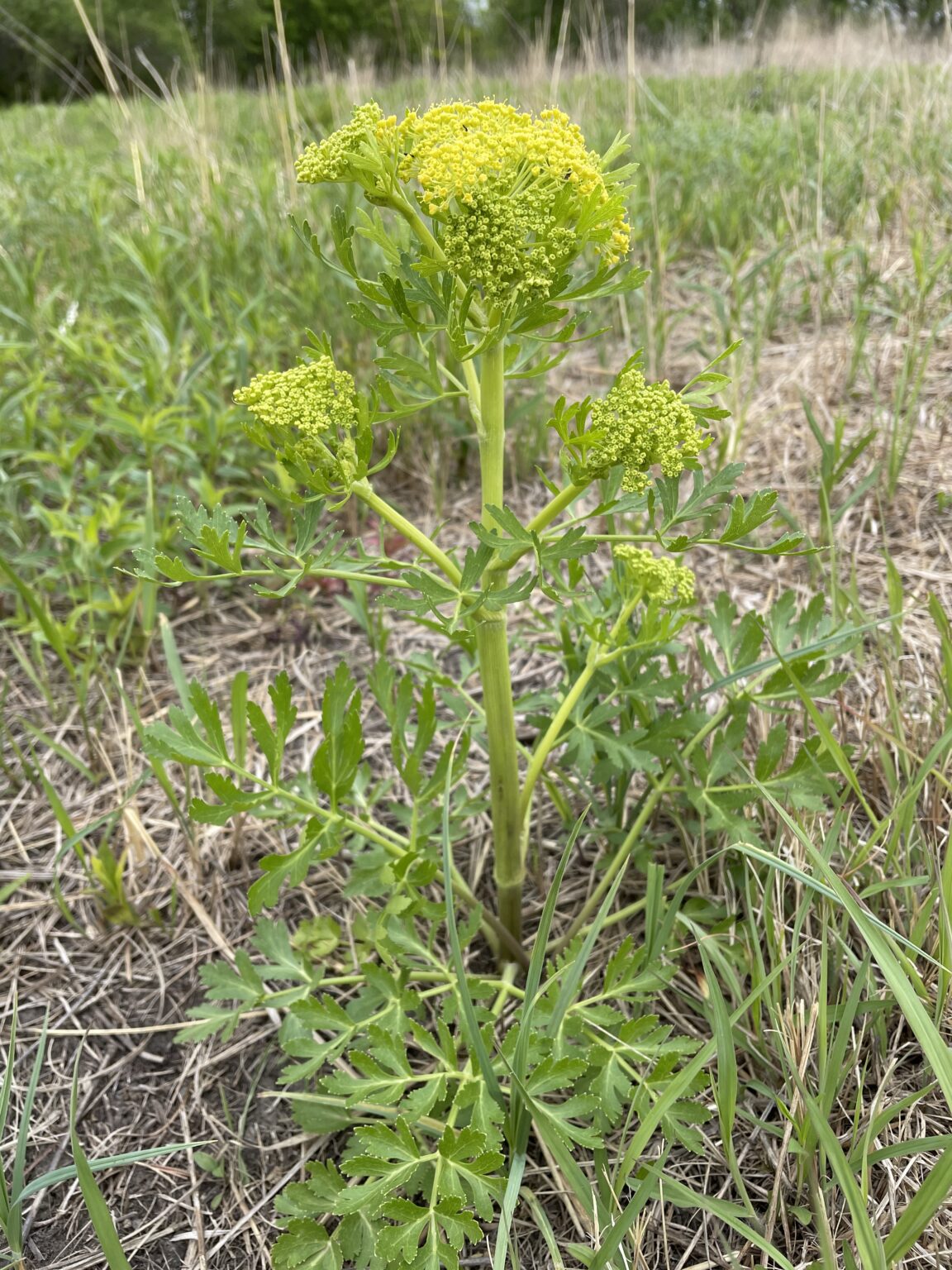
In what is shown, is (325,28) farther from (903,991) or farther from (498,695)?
(903,991)

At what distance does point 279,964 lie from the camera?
1385 millimetres

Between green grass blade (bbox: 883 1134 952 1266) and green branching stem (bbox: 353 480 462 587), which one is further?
green branching stem (bbox: 353 480 462 587)

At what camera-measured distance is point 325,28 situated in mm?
25406

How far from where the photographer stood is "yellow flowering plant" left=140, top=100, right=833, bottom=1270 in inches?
38.1

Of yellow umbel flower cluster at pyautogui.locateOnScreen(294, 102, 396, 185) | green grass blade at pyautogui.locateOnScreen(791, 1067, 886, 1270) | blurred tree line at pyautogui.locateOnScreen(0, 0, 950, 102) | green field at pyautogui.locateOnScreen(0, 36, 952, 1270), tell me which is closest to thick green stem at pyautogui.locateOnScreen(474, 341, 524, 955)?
green field at pyautogui.locateOnScreen(0, 36, 952, 1270)

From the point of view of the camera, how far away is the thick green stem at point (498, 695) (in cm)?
112

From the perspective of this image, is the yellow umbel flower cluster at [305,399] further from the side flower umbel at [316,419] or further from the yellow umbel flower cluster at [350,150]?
the yellow umbel flower cluster at [350,150]

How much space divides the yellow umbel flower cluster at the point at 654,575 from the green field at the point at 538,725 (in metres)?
0.25

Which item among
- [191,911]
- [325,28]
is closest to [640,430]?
[191,911]

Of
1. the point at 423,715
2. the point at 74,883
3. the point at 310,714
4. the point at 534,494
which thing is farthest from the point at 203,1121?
the point at 534,494

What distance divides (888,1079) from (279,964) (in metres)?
0.94

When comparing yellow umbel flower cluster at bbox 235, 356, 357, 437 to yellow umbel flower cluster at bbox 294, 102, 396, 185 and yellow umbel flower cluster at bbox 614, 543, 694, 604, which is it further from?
yellow umbel flower cluster at bbox 614, 543, 694, 604

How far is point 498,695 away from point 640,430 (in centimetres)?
49

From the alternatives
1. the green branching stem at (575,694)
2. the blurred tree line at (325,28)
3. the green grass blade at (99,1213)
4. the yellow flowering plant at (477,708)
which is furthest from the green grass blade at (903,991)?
the blurred tree line at (325,28)
